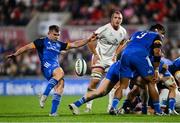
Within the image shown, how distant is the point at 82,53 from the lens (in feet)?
101

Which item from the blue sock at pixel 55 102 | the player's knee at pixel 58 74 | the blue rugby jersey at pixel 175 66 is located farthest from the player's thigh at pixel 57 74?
the blue rugby jersey at pixel 175 66

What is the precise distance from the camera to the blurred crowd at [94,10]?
31.9 meters

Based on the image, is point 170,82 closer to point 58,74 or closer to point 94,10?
point 58,74

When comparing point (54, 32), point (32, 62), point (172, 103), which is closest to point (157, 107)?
point (172, 103)

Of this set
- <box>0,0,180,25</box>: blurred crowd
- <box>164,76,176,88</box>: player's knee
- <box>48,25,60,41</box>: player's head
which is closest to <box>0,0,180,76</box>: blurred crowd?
<box>0,0,180,25</box>: blurred crowd

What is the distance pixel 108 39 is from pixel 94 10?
14.1 m

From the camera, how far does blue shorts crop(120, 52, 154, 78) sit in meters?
16.3

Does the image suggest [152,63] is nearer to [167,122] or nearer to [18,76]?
[167,122]

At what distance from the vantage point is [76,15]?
108ft

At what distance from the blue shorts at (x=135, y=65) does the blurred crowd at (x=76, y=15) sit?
13.2 meters

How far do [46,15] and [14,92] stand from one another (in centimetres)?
469

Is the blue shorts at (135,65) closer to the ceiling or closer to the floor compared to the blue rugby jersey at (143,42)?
closer to the floor

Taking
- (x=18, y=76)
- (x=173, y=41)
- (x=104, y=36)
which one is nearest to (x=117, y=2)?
(x=173, y=41)

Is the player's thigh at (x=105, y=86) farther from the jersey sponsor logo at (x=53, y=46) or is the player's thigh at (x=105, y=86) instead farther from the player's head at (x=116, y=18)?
the player's head at (x=116, y=18)
